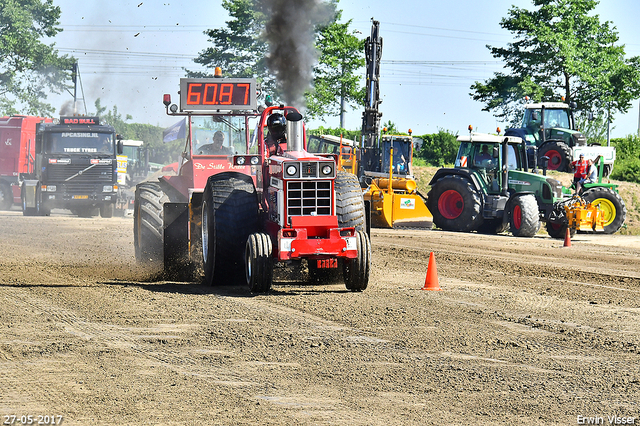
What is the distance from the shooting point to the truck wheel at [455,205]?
71.4ft

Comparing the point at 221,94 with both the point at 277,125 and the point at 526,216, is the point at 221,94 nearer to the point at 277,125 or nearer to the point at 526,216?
the point at 277,125

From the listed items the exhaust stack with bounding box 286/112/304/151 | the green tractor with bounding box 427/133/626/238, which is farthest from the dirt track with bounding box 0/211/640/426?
the green tractor with bounding box 427/133/626/238

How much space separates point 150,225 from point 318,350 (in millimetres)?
5987

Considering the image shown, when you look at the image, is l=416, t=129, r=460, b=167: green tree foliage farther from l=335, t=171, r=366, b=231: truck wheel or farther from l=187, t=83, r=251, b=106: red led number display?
l=335, t=171, r=366, b=231: truck wheel

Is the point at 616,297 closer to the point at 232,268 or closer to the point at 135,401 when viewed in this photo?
the point at 232,268

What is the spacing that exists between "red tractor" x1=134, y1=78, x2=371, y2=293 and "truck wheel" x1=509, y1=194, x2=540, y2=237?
10.1 m

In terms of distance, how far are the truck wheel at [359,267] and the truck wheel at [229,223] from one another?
1265 millimetres

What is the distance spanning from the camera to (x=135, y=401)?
5293mm

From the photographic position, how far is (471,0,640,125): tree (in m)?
36.9

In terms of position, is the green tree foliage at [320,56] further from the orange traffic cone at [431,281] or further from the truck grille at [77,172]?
the orange traffic cone at [431,281]

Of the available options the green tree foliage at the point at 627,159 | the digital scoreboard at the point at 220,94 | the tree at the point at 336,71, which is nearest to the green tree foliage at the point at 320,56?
the tree at the point at 336,71

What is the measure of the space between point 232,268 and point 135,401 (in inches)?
191

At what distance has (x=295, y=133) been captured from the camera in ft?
33.1

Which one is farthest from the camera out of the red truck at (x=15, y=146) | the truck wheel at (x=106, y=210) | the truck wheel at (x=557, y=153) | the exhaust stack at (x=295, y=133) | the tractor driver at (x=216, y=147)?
the red truck at (x=15, y=146)
